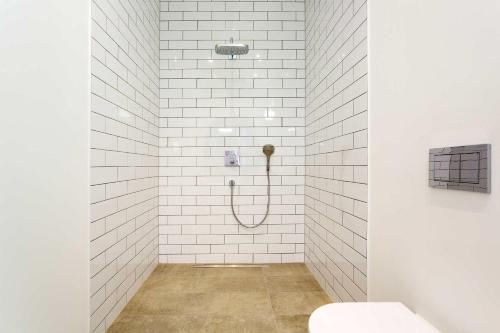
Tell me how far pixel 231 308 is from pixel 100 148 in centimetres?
131

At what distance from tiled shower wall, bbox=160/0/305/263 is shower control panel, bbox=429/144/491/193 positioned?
1.77 m

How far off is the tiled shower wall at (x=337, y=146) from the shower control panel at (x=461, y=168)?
518mm

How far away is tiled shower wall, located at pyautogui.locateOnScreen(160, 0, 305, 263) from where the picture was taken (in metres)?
2.65

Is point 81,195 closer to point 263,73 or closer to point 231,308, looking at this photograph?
point 231,308

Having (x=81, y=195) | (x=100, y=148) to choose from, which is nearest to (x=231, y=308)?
(x=81, y=195)

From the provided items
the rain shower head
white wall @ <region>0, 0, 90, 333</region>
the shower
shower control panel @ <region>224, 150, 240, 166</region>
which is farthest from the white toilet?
the rain shower head

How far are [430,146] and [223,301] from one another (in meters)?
1.63

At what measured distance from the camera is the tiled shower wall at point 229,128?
8.70ft

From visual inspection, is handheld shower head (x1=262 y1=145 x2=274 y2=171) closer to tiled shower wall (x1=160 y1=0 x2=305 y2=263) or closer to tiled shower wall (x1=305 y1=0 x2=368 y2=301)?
tiled shower wall (x1=160 y1=0 x2=305 y2=263)

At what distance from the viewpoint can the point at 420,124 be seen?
Result: 1.01 metres

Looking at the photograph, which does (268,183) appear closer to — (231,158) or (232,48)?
(231,158)

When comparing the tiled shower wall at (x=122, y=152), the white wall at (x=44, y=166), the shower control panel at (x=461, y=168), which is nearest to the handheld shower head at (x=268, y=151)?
the tiled shower wall at (x=122, y=152)

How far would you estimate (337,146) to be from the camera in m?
1.83

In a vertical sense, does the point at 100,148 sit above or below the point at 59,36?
below
